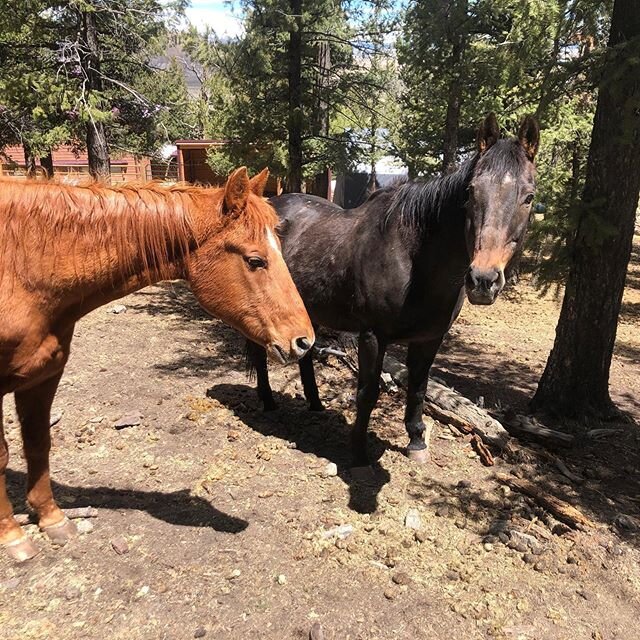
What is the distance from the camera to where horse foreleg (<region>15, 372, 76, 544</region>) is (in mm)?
2836

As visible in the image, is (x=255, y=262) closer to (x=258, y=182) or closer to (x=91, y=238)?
(x=258, y=182)

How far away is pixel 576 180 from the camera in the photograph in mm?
4855

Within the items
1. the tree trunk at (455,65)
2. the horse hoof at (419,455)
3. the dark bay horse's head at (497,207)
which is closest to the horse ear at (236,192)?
the dark bay horse's head at (497,207)

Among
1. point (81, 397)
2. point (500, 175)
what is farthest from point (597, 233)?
point (81, 397)

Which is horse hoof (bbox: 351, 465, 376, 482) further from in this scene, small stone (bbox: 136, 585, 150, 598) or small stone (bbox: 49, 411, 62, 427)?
small stone (bbox: 49, 411, 62, 427)

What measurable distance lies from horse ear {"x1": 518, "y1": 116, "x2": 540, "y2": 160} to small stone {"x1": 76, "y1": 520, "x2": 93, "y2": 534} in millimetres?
3553

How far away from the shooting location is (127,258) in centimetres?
247

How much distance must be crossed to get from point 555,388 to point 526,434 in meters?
0.70

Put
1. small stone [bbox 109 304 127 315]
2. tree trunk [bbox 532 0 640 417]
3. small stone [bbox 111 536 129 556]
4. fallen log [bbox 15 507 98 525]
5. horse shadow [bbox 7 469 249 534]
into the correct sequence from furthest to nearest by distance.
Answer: small stone [bbox 109 304 127 315] → tree trunk [bbox 532 0 640 417] → horse shadow [bbox 7 469 249 534] → fallen log [bbox 15 507 98 525] → small stone [bbox 111 536 129 556]

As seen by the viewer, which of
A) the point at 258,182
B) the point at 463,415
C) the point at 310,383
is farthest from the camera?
the point at 310,383

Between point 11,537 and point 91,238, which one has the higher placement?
point 91,238

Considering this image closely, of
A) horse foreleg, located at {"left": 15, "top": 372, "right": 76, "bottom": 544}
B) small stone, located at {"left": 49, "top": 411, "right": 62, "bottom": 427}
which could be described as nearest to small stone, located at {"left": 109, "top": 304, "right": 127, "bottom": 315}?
small stone, located at {"left": 49, "top": 411, "right": 62, "bottom": 427}

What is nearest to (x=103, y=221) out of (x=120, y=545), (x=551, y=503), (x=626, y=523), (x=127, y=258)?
(x=127, y=258)

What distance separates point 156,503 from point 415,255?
2.53 m
